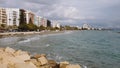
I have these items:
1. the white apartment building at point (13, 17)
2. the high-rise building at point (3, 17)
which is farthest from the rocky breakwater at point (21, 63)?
the white apartment building at point (13, 17)

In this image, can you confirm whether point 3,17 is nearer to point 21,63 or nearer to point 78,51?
point 78,51

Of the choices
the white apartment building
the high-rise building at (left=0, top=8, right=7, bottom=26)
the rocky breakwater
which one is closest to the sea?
the rocky breakwater

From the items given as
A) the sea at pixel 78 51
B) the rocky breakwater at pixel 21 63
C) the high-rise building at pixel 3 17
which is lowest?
the sea at pixel 78 51

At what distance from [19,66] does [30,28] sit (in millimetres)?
121035

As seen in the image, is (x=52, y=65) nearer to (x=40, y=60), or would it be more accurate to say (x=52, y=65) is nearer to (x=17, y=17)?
(x=40, y=60)

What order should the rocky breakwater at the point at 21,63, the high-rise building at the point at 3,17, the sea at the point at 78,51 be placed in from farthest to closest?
the high-rise building at the point at 3,17 < the sea at the point at 78,51 < the rocky breakwater at the point at 21,63

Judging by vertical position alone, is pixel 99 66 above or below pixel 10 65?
below

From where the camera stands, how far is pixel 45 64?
15797mm

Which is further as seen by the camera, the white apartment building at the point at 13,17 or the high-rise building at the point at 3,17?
the white apartment building at the point at 13,17

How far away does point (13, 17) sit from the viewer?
15188 centimetres

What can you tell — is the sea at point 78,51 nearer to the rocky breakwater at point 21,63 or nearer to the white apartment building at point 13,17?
the rocky breakwater at point 21,63

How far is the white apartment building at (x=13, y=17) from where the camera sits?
146 metres

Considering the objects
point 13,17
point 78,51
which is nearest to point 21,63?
point 78,51

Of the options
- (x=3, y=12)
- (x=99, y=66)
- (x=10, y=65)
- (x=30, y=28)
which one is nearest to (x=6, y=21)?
(x=3, y=12)
